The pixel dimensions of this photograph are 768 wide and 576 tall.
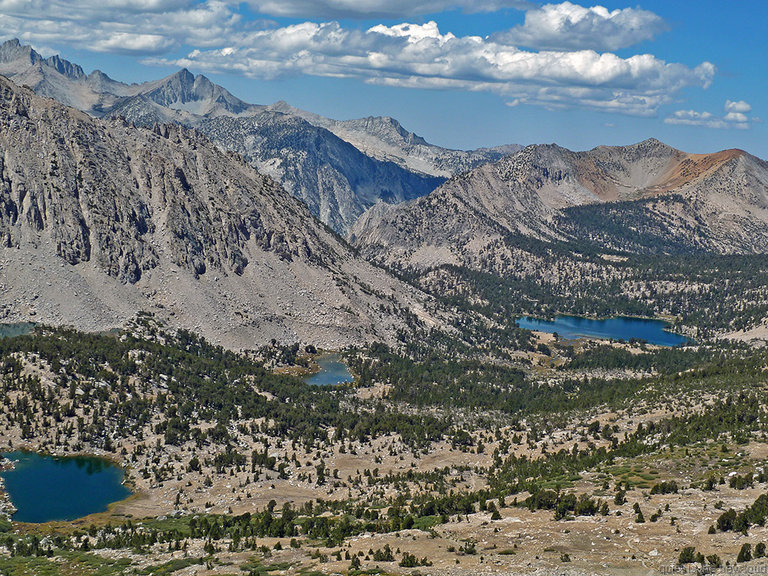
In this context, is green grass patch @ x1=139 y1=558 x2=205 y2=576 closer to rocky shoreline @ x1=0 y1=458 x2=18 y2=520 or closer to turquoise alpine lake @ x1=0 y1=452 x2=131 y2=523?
turquoise alpine lake @ x1=0 y1=452 x2=131 y2=523

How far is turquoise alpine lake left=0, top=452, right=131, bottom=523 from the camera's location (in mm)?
106419

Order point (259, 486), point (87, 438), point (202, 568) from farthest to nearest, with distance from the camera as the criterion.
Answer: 1. point (87, 438)
2. point (259, 486)
3. point (202, 568)

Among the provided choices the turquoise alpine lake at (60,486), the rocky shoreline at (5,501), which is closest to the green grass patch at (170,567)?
the turquoise alpine lake at (60,486)

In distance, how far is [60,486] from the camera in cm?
11556

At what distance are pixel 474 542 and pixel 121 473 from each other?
72.1 meters

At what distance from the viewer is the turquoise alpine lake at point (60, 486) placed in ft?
349

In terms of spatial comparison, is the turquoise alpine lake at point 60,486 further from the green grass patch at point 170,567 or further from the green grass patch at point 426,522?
the green grass patch at point 426,522

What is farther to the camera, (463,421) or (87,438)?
(463,421)

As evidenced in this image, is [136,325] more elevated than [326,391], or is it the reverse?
[136,325]

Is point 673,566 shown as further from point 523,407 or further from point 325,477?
point 523,407

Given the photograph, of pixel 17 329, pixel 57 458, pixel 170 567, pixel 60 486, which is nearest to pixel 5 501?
pixel 60 486

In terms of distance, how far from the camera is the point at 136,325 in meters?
197

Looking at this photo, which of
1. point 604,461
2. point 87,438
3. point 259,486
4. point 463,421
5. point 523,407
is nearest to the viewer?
point 604,461

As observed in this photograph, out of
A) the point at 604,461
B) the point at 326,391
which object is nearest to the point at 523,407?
the point at 326,391
